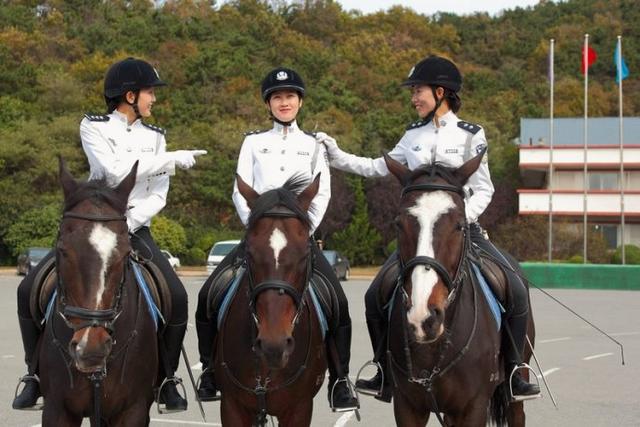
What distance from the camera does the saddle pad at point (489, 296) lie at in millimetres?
7746

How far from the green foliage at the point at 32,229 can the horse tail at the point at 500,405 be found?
48354 mm

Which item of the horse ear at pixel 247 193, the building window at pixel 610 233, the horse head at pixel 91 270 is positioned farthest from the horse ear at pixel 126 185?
the building window at pixel 610 233

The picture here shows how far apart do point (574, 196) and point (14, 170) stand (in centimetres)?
3437

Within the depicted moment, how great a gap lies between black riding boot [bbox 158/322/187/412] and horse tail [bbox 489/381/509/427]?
8.69ft

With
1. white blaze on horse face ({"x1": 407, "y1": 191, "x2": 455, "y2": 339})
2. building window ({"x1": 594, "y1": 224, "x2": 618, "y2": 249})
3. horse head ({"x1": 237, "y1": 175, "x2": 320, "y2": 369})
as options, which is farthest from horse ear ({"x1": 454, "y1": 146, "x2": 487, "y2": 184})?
building window ({"x1": 594, "y1": 224, "x2": 618, "y2": 249})

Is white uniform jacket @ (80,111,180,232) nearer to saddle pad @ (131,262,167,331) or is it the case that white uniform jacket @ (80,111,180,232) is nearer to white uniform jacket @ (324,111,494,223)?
saddle pad @ (131,262,167,331)

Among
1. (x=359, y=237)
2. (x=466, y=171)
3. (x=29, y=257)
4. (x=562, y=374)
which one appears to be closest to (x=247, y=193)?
(x=466, y=171)

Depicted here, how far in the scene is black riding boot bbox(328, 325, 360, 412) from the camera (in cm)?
808

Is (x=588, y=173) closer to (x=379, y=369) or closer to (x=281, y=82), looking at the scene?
(x=379, y=369)

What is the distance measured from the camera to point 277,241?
6555 mm

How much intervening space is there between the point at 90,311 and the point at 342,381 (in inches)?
107

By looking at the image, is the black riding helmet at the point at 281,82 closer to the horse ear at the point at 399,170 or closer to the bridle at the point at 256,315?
the horse ear at the point at 399,170

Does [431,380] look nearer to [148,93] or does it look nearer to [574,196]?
[148,93]

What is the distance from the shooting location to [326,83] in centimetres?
8194
